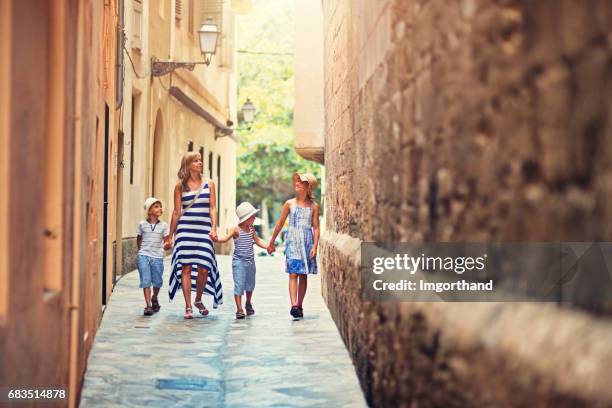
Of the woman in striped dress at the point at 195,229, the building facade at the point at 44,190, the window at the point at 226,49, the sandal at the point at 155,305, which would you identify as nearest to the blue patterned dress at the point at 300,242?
the woman in striped dress at the point at 195,229

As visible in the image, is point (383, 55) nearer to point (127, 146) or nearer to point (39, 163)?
point (39, 163)

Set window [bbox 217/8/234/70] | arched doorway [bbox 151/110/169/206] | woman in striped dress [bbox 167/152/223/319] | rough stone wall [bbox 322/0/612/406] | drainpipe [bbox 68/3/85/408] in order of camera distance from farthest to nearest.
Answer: window [bbox 217/8/234/70]
arched doorway [bbox 151/110/169/206]
woman in striped dress [bbox 167/152/223/319]
drainpipe [bbox 68/3/85/408]
rough stone wall [bbox 322/0/612/406]

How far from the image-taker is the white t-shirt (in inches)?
410

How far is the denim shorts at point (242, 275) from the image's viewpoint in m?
10.3

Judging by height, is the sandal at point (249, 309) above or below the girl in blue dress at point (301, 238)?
below

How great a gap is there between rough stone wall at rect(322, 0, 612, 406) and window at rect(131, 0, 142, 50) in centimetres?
1002

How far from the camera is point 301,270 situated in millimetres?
10297

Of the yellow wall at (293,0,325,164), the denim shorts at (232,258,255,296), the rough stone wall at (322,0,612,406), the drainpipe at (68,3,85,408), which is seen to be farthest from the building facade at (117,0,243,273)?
the rough stone wall at (322,0,612,406)

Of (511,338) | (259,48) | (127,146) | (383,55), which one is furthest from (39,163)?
(259,48)

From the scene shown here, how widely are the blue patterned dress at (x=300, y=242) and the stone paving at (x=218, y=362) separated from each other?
50 cm

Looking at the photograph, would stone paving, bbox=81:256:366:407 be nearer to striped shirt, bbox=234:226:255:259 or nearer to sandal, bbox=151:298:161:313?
sandal, bbox=151:298:161:313

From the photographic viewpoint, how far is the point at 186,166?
10133 mm

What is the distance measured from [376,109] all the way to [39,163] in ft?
6.84

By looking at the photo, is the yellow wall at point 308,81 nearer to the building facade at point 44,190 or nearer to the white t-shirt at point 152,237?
the white t-shirt at point 152,237
